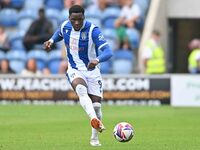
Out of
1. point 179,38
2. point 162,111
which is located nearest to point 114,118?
point 162,111

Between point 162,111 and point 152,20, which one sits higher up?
point 152,20

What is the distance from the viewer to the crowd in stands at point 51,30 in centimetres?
2289

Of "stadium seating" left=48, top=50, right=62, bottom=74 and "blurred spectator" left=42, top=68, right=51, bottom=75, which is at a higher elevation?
"stadium seating" left=48, top=50, right=62, bottom=74

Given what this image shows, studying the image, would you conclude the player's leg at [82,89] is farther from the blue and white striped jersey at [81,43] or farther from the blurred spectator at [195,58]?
the blurred spectator at [195,58]

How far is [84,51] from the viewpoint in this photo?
1149cm

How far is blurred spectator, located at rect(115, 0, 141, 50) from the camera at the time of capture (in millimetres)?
23328

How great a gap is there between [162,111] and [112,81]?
2.92m

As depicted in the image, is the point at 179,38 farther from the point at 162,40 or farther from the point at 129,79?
the point at 129,79

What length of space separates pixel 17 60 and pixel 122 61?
3.25m

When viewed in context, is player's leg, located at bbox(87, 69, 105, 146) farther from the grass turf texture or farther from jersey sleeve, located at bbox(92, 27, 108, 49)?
the grass turf texture

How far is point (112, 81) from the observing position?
71.6ft

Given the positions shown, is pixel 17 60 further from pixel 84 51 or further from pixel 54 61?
pixel 84 51

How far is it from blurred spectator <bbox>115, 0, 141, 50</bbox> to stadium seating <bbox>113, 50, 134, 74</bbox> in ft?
1.39

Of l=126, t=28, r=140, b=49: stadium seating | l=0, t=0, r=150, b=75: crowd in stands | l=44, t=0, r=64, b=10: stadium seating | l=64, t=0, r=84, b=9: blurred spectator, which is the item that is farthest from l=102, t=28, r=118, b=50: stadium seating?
l=44, t=0, r=64, b=10: stadium seating
